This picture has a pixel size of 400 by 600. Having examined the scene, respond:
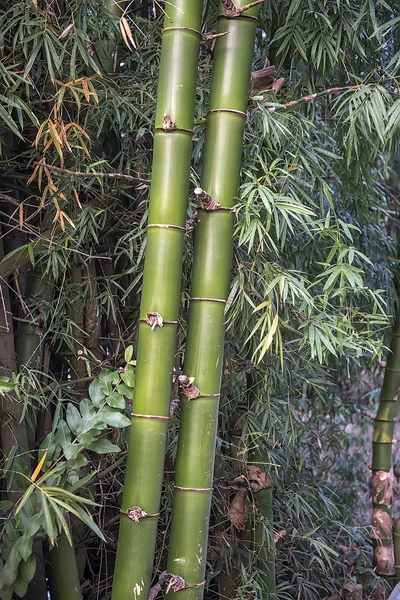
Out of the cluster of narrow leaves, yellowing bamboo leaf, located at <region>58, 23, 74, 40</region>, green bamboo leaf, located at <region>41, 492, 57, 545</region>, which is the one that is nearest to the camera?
green bamboo leaf, located at <region>41, 492, 57, 545</region>

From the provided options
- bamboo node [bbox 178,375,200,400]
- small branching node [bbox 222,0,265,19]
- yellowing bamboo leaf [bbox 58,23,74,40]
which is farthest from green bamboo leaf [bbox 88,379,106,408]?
small branching node [bbox 222,0,265,19]

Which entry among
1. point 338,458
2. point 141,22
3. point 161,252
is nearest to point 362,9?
point 141,22

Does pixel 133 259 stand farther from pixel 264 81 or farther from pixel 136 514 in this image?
pixel 136 514

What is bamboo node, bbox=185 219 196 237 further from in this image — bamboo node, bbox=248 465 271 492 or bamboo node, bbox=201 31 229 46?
bamboo node, bbox=248 465 271 492

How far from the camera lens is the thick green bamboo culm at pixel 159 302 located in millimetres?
1658

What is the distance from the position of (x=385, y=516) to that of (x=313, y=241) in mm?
1413

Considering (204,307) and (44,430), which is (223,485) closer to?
(44,430)

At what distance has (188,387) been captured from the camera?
67.5 inches

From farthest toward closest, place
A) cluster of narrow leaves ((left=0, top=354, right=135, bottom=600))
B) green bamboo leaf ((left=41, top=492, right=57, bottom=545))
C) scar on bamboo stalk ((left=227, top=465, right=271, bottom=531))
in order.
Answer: scar on bamboo stalk ((left=227, top=465, right=271, bottom=531))
cluster of narrow leaves ((left=0, top=354, right=135, bottom=600))
green bamboo leaf ((left=41, top=492, right=57, bottom=545))

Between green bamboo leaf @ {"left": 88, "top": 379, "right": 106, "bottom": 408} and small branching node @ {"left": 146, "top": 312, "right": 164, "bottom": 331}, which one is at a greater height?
small branching node @ {"left": 146, "top": 312, "right": 164, "bottom": 331}

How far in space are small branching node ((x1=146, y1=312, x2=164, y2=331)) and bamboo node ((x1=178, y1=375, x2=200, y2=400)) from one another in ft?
0.51

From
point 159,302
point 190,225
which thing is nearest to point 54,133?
point 190,225

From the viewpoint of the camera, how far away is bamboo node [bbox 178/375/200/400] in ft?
5.59

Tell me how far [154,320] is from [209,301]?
166mm
